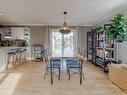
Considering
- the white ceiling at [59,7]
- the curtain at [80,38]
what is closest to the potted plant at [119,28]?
the white ceiling at [59,7]

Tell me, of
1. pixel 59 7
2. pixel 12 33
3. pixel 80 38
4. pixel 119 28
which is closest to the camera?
pixel 119 28

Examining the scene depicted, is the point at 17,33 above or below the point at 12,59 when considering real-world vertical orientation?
above

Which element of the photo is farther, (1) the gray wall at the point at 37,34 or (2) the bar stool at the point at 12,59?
(1) the gray wall at the point at 37,34

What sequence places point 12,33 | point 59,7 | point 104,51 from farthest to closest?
point 12,33, point 104,51, point 59,7

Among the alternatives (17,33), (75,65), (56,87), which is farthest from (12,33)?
(56,87)

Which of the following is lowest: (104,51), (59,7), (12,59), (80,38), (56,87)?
(56,87)

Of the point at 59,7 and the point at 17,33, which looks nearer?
the point at 59,7

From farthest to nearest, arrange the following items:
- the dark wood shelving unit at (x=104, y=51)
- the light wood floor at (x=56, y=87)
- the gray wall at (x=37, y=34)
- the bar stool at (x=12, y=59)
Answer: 1. the gray wall at (x=37, y=34)
2. the bar stool at (x=12, y=59)
3. the dark wood shelving unit at (x=104, y=51)
4. the light wood floor at (x=56, y=87)

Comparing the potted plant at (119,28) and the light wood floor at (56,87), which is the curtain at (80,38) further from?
the potted plant at (119,28)

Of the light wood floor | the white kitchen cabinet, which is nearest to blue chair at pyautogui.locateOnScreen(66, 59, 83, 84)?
the light wood floor

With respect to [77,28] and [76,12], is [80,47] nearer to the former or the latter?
[77,28]

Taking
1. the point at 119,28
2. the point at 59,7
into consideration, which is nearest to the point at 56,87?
the point at 119,28

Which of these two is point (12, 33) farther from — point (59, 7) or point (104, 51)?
point (104, 51)

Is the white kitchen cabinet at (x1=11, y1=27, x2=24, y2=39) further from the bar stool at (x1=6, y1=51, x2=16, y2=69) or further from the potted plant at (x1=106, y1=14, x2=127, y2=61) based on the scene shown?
the potted plant at (x1=106, y1=14, x2=127, y2=61)
